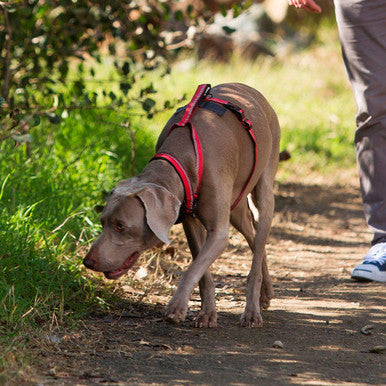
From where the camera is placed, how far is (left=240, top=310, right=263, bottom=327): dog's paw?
3.49 metres

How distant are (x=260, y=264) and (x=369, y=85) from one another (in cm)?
145

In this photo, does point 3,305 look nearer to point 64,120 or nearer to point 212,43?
point 64,120

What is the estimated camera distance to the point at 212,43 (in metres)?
12.9

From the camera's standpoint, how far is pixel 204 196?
3387mm

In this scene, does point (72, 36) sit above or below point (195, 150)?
above

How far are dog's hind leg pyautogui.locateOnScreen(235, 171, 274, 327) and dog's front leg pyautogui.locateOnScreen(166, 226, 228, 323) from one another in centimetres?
23

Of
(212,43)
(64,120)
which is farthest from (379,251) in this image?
(212,43)

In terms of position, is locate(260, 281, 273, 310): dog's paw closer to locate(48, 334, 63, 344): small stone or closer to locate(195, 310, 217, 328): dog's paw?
locate(195, 310, 217, 328): dog's paw

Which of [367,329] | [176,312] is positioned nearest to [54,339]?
[176,312]

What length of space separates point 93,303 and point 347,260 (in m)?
2.03

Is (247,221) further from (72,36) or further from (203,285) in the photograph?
(72,36)

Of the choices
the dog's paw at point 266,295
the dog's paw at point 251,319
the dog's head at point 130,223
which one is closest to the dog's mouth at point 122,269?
the dog's head at point 130,223

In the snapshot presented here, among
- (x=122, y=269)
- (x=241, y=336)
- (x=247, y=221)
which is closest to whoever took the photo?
(x=122, y=269)

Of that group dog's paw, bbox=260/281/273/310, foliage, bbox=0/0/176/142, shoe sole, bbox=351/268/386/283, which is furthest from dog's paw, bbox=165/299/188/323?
foliage, bbox=0/0/176/142
